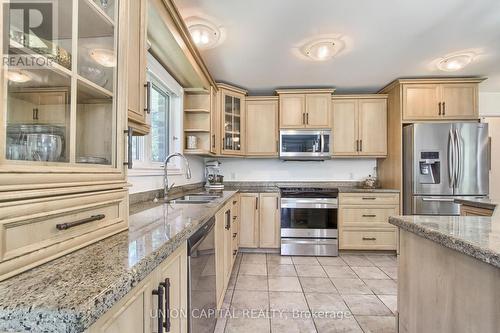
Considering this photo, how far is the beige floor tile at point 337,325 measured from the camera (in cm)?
193

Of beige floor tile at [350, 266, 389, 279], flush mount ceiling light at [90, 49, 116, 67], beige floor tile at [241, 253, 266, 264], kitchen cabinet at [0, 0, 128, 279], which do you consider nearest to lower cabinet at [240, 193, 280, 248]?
beige floor tile at [241, 253, 266, 264]

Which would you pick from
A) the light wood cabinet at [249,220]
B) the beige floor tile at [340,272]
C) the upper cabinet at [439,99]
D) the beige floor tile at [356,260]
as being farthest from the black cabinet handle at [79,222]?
the upper cabinet at [439,99]

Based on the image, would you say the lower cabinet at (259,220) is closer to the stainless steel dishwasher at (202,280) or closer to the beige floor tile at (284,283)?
the beige floor tile at (284,283)

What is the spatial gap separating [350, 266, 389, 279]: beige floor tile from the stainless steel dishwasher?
1.91m

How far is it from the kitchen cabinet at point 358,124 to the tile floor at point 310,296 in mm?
1543

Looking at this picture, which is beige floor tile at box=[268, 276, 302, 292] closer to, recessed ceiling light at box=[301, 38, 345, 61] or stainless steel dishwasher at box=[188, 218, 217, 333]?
stainless steel dishwasher at box=[188, 218, 217, 333]

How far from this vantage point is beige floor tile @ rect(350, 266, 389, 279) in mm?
2933

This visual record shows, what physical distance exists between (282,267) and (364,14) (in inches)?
105

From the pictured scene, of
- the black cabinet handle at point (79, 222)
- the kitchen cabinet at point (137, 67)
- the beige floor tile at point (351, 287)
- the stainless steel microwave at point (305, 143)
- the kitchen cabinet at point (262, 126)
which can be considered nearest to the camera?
the black cabinet handle at point (79, 222)

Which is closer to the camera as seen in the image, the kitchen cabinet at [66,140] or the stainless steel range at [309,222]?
the kitchen cabinet at [66,140]

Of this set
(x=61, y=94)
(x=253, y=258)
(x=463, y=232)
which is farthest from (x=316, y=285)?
(x=61, y=94)

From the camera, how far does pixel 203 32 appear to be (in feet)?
7.43

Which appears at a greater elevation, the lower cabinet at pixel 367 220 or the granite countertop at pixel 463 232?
the granite countertop at pixel 463 232

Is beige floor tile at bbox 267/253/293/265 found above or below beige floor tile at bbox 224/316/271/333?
below
